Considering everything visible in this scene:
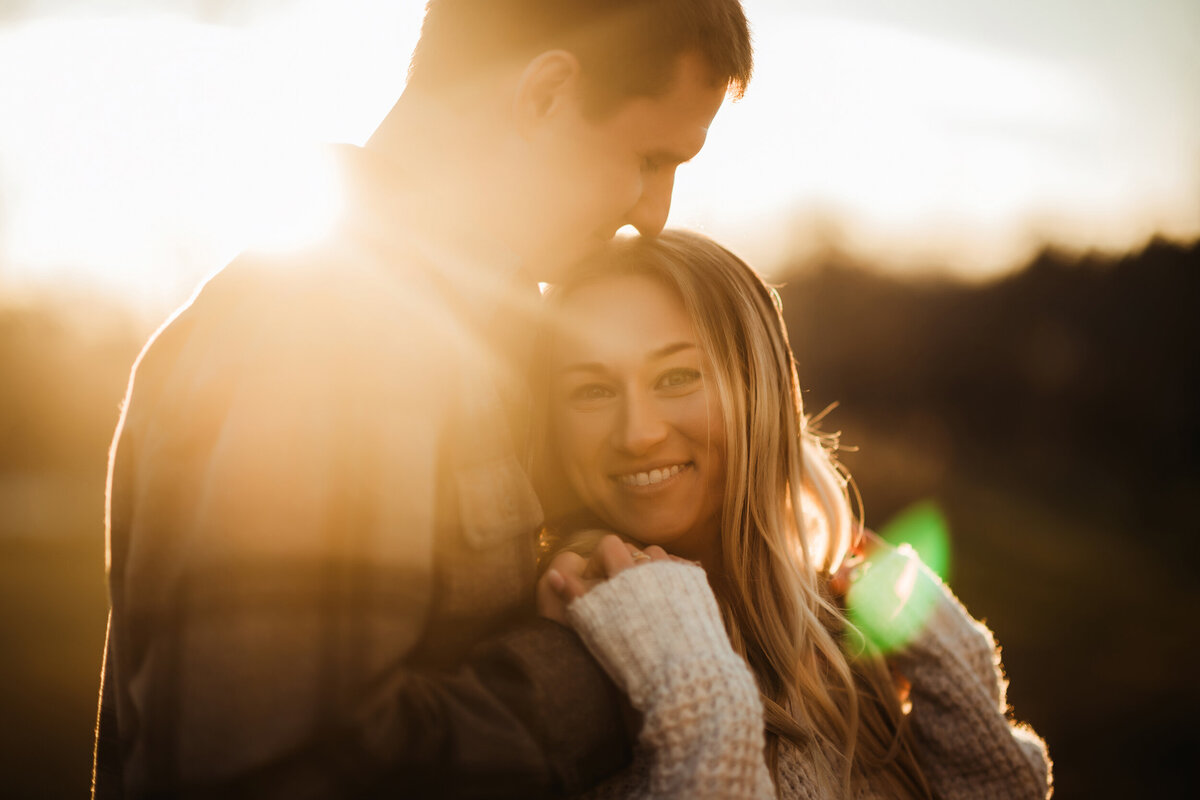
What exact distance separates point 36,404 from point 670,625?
70.1 feet

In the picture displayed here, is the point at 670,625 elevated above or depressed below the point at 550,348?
below

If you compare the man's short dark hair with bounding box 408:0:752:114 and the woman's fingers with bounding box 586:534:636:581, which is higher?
the man's short dark hair with bounding box 408:0:752:114

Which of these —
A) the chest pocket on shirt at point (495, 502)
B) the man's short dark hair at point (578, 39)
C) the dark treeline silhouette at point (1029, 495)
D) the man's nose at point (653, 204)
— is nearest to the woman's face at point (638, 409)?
the man's nose at point (653, 204)

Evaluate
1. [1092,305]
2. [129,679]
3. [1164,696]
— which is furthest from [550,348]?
[1092,305]

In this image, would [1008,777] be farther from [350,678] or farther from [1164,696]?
[1164,696]

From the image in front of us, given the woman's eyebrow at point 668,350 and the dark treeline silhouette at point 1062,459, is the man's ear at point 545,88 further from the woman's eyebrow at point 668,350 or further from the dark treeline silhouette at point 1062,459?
the dark treeline silhouette at point 1062,459

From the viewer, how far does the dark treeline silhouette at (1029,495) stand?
8164mm

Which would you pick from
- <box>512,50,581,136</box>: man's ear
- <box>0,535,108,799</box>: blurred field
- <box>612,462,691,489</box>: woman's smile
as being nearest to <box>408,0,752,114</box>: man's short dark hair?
<box>512,50,581,136</box>: man's ear

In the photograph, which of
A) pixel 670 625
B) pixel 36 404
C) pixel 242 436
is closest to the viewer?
pixel 242 436

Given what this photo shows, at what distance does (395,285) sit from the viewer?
55.3 inches

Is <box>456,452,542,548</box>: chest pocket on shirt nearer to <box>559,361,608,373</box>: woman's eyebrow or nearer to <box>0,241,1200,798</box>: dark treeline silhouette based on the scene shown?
<box>559,361,608,373</box>: woman's eyebrow

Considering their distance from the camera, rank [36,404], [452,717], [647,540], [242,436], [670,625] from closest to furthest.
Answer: [242,436], [452,717], [670,625], [647,540], [36,404]

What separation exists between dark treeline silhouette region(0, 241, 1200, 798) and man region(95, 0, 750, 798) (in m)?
7.74

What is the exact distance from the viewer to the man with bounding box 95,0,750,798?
3.74ft
